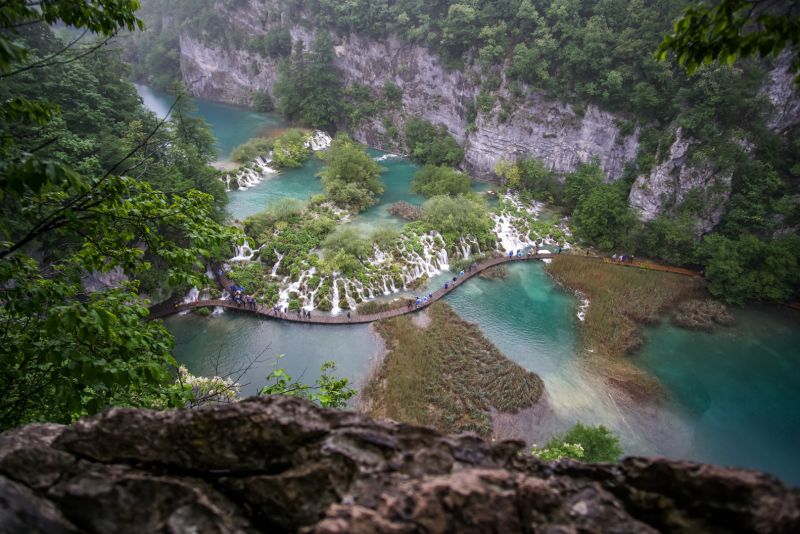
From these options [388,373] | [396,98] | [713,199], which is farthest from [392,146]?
[388,373]

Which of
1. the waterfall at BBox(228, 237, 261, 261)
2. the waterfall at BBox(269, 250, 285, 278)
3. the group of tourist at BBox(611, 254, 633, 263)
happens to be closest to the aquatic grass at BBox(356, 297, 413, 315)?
the waterfall at BBox(269, 250, 285, 278)

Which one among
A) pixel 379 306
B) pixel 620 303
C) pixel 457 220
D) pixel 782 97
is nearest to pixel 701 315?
pixel 620 303

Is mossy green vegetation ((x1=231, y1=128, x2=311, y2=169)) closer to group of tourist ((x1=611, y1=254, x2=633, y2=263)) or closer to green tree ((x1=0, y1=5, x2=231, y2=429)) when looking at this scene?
group of tourist ((x1=611, y1=254, x2=633, y2=263))

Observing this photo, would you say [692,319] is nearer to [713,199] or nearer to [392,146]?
[713,199]

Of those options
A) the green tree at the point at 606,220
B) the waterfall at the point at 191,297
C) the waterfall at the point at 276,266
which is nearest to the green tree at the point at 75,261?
the waterfall at the point at 191,297

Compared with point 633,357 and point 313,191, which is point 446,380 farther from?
point 313,191
